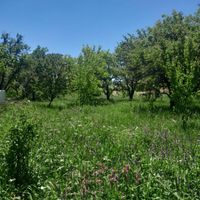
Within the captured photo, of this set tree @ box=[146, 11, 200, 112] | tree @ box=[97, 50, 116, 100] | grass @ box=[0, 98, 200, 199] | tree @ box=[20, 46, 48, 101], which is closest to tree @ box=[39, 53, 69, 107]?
tree @ box=[20, 46, 48, 101]

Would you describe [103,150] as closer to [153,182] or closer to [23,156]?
[23,156]

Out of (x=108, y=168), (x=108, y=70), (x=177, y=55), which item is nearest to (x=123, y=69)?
(x=108, y=70)

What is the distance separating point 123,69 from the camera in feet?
135

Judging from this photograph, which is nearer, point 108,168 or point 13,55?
point 108,168

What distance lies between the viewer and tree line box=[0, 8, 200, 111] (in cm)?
1930

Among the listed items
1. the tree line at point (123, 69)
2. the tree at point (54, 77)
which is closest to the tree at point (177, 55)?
the tree line at point (123, 69)

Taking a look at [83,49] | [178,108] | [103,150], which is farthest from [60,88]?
[103,150]

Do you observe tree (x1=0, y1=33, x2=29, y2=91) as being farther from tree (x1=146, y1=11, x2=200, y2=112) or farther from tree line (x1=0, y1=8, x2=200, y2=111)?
tree (x1=146, y1=11, x2=200, y2=112)

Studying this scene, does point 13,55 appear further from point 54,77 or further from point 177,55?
point 177,55

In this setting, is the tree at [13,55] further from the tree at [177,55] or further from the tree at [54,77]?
the tree at [177,55]

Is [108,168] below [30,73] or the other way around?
below

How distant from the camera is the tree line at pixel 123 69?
19297mm

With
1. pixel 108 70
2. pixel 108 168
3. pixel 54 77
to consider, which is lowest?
pixel 108 168

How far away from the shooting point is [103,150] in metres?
8.29
